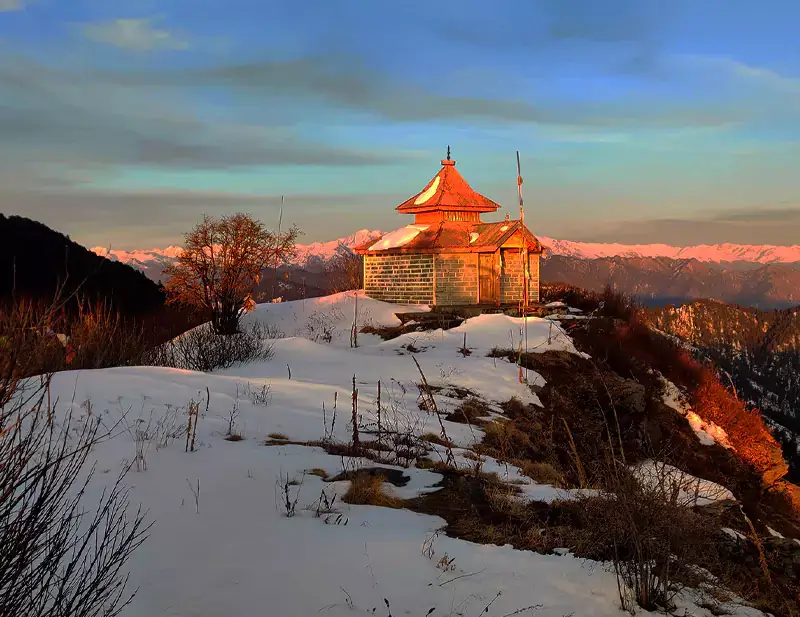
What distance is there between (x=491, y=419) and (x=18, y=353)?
34.9 ft

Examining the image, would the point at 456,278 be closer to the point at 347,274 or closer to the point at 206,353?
the point at 206,353

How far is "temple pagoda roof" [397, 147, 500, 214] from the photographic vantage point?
31.7 meters

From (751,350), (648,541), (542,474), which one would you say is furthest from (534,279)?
(751,350)

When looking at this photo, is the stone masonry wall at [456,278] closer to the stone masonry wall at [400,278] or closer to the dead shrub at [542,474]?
the stone masonry wall at [400,278]

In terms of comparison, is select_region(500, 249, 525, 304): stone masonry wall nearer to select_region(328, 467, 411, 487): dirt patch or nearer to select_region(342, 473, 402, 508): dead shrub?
select_region(328, 467, 411, 487): dirt patch

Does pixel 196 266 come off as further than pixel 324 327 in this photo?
No

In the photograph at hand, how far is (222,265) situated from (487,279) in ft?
39.4

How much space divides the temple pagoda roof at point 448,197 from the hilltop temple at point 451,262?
7cm

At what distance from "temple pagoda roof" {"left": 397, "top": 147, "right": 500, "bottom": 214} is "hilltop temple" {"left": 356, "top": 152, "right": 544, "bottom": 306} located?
0.07m

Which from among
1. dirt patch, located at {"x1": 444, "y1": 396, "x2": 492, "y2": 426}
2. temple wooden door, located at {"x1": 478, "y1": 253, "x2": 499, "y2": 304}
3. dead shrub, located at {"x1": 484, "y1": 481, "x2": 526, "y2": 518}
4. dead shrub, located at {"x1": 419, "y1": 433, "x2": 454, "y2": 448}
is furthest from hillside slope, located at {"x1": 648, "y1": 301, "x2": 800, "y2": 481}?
dead shrub, located at {"x1": 484, "y1": 481, "x2": 526, "y2": 518}

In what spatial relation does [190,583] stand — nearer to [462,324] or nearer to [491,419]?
[491,419]

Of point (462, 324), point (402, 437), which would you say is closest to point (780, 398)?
point (462, 324)

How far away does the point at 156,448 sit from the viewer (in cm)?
694

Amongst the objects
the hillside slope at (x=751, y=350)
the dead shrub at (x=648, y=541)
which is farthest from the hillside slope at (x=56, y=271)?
the hillside slope at (x=751, y=350)
